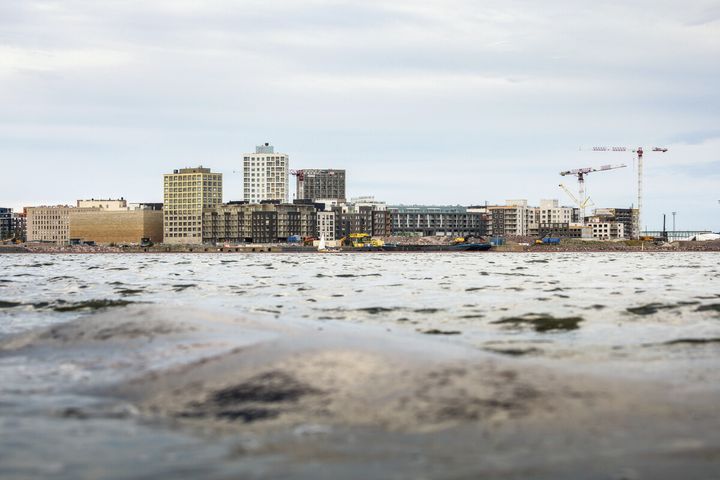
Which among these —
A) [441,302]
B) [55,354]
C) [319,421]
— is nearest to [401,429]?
[319,421]

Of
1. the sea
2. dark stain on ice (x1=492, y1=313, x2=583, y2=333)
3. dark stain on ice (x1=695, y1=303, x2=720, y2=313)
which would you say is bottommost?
dark stain on ice (x1=695, y1=303, x2=720, y2=313)

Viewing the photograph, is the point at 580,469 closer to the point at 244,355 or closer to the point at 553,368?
the point at 553,368

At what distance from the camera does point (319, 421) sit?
11.3m

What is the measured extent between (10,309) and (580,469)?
2740 centimetres

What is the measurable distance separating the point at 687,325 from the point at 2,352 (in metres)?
17.4

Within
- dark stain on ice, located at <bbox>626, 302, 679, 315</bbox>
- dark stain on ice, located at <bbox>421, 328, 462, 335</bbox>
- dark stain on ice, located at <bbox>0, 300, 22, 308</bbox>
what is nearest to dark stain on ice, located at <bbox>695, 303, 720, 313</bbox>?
dark stain on ice, located at <bbox>626, 302, 679, 315</bbox>

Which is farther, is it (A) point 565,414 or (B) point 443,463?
(A) point 565,414

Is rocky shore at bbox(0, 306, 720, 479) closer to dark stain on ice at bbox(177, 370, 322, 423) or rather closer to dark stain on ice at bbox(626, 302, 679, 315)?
dark stain on ice at bbox(177, 370, 322, 423)

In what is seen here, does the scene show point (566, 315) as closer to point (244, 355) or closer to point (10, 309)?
point (244, 355)

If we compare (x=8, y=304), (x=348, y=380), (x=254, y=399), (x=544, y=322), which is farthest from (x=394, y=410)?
(x=8, y=304)

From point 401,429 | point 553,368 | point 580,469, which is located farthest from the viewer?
point 553,368

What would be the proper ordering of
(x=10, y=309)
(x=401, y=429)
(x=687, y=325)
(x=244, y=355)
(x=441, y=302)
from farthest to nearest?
(x=441, y=302) → (x=10, y=309) → (x=687, y=325) → (x=244, y=355) → (x=401, y=429)

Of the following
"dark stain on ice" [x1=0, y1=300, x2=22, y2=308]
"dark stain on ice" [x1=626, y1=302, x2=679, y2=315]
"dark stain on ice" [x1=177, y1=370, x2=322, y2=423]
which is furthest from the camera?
"dark stain on ice" [x1=0, y1=300, x2=22, y2=308]

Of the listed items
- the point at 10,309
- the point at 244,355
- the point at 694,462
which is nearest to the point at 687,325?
the point at 244,355
